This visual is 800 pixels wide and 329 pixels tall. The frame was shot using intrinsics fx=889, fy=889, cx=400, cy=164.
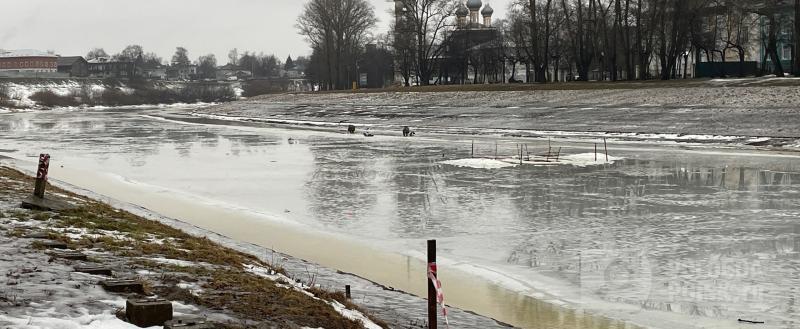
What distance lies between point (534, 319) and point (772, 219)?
874cm

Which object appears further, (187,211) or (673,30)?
(673,30)

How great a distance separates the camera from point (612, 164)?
30406 mm

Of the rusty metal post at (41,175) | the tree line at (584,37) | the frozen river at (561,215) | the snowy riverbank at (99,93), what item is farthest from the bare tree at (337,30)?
the rusty metal post at (41,175)

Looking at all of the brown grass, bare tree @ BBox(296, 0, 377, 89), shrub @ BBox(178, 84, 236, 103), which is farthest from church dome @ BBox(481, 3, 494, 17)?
the brown grass

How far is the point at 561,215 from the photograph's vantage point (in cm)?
1870

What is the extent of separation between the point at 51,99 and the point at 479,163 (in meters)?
127

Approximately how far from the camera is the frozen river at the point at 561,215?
38.7ft

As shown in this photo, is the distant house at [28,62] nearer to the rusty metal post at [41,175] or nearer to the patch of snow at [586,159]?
the patch of snow at [586,159]

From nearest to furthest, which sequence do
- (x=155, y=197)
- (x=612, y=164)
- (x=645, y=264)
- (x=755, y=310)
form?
(x=755, y=310)
(x=645, y=264)
(x=155, y=197)
(x=612, y=164)

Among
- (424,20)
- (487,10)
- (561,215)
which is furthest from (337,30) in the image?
(561,215)

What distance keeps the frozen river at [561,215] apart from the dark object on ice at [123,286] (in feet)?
14.1

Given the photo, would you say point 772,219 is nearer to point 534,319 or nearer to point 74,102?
point 534,319

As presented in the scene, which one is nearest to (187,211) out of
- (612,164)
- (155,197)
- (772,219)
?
(155,197)

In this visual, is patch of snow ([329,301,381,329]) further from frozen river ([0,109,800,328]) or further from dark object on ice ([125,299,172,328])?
dark object on ice ([125,299,172,328])
